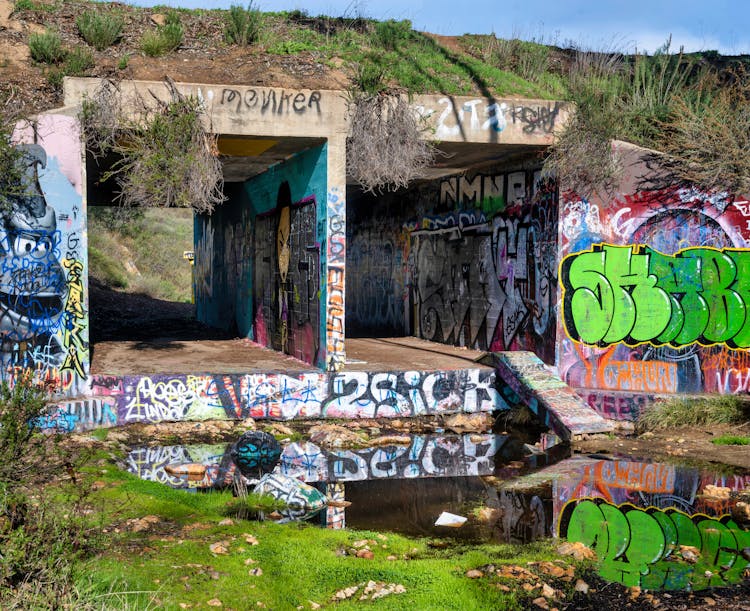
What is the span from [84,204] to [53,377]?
2356 millimetres

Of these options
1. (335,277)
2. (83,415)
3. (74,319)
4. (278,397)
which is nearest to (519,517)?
(278,397)

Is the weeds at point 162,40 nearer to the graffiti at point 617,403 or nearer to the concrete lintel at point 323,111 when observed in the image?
the concrete lintel at point 323,111

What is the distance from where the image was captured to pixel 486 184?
580 inches

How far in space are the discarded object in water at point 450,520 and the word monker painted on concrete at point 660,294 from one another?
537cm

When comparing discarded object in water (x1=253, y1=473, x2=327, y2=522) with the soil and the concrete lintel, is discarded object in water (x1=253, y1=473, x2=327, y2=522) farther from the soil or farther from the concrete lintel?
the concrete lintel

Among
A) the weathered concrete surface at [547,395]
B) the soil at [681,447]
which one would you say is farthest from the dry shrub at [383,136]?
the soil at [681,447]

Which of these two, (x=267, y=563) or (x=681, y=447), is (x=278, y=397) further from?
(x=681, y=447)

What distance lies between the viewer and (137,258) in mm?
41125

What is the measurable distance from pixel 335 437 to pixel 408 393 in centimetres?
174

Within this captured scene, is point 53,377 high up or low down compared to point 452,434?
up

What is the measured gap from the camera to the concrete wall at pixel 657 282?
1208 cm

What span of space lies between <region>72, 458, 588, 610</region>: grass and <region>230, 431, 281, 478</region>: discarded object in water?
138cm

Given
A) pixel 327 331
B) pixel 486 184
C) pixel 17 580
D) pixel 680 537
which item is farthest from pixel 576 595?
pixel 486 184

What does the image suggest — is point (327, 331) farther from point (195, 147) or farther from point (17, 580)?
point (17, 580)
